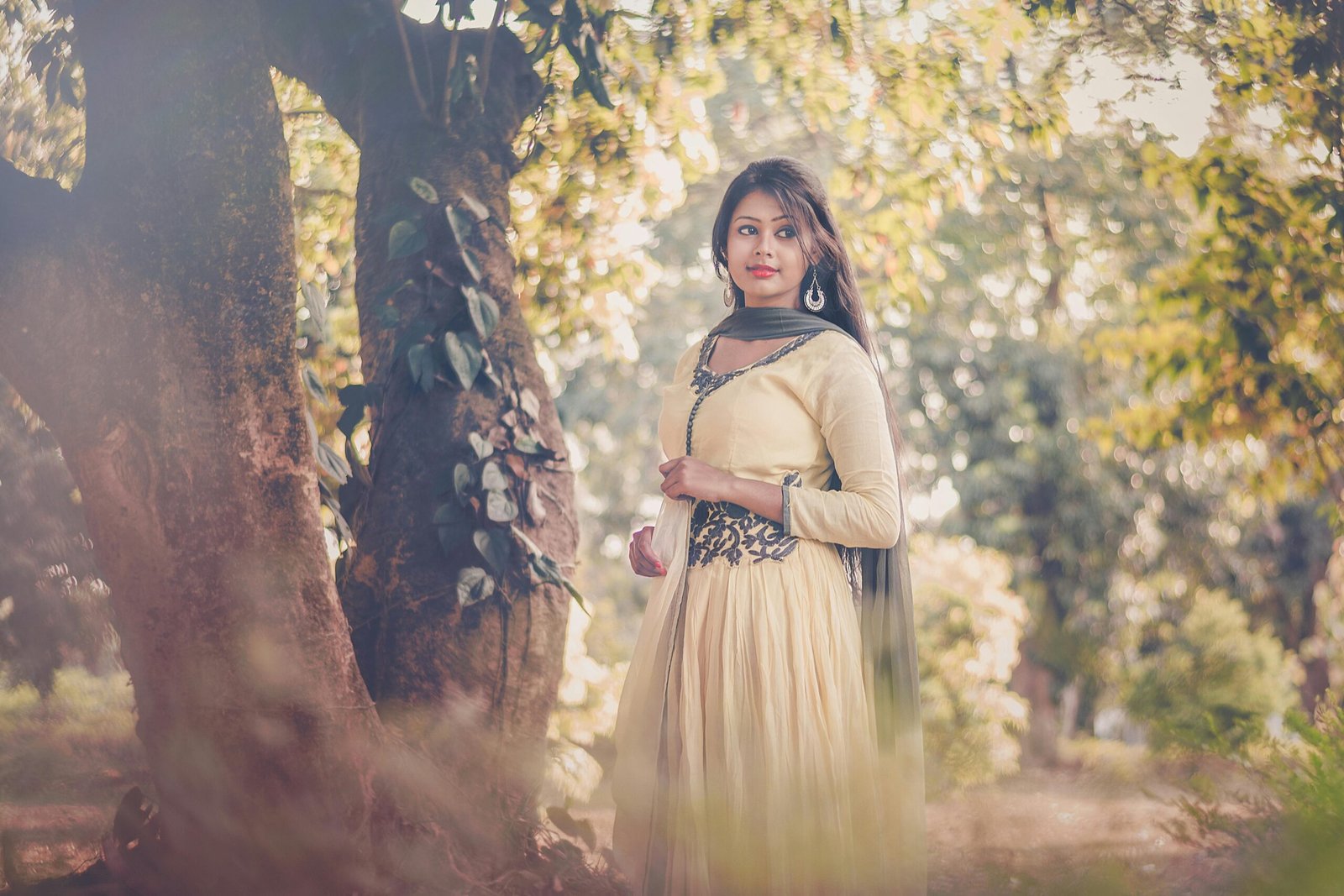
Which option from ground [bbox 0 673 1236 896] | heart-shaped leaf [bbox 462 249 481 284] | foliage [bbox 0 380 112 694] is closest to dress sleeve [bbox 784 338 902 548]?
heart-shaped leaf [bbox 462 249 481 284]

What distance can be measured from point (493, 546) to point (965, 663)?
3273 mm

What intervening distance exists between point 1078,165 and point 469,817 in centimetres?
368

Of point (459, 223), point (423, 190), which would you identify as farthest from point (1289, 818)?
point (423, 190)

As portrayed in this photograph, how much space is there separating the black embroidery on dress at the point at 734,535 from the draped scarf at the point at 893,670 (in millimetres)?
145

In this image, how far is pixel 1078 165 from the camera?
4480mm

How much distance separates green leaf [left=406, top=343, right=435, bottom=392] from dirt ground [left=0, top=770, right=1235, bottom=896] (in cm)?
127

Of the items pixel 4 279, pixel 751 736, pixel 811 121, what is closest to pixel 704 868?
pixel 751 736

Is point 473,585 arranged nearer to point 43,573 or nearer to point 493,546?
point 493,546

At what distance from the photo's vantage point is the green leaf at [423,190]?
2.49 metres

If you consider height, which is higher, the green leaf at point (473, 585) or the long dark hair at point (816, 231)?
the long dark hair at point (816, 231)

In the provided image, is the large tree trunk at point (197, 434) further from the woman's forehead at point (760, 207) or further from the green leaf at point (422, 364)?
the woman's forehead at point (760, 207)

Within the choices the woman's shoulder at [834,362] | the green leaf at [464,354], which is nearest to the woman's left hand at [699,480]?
the woman's shoulder at [834,362]

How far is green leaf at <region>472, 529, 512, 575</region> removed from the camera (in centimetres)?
238

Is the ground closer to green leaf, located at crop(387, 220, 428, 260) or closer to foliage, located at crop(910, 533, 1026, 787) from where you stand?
foliage, located at crop(910, 533, 1026, 787)
